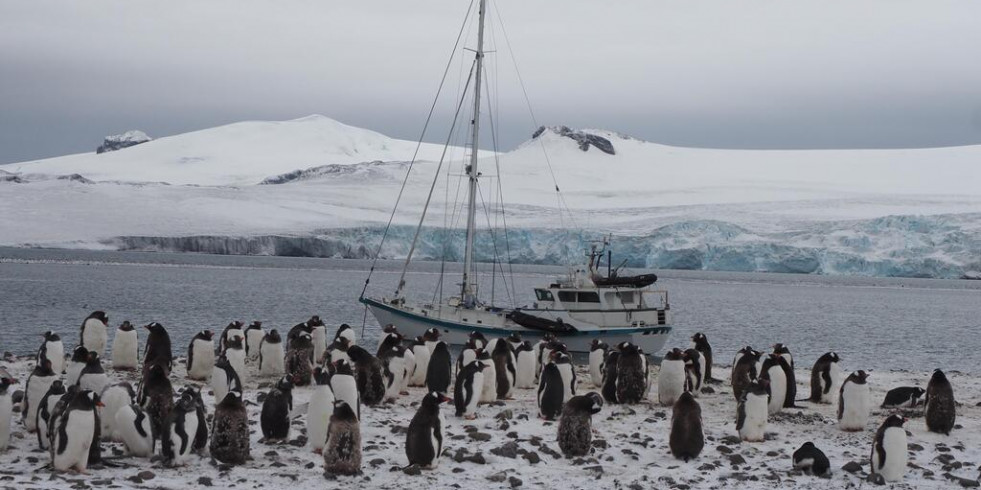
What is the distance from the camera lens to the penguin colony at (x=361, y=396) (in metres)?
11.1

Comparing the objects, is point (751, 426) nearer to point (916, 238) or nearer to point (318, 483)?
point (318, 483)

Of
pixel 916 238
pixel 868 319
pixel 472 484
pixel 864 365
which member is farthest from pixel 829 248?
pixel 472 484

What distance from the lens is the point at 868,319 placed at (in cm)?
5281

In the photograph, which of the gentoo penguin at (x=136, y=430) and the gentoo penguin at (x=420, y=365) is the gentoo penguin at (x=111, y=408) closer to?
the gentoo penguin at (x=136, y=430)

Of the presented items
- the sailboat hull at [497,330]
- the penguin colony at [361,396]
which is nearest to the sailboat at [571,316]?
the sailboat hull at [497,330]

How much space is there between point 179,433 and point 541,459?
3.80 metres

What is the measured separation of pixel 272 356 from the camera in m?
17.4

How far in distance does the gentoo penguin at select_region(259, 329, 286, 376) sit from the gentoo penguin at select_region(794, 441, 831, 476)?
8.34 m

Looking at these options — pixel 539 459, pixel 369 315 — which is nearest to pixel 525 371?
pixel 539 459

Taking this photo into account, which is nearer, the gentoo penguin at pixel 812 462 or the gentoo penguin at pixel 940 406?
the gentoo penguin at pixel 812 462

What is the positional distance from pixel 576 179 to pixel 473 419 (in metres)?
129

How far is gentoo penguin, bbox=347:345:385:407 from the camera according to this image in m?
14.9

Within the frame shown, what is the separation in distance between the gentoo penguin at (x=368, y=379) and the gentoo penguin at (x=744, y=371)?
17.4 feet

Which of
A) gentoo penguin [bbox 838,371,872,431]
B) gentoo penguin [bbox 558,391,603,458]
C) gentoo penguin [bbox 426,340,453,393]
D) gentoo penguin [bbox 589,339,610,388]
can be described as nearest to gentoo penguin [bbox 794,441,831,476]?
gentoo penguin [bbox 558,391,603,458]
